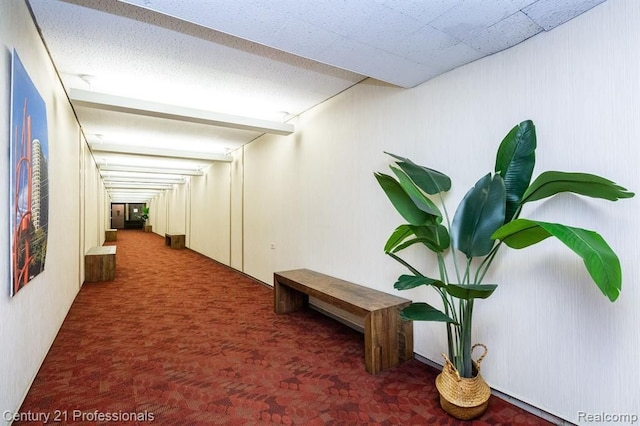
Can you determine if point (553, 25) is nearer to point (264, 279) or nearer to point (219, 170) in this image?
point (264, 279)

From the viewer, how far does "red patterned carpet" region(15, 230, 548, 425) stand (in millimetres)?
2350

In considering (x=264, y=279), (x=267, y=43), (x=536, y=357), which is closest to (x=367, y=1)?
(x=267, y=43)

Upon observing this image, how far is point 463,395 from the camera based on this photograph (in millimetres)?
2285

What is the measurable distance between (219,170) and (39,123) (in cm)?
653

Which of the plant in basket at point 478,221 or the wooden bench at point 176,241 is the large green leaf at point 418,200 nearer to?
the plant in basket at point 478,221

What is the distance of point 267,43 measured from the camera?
8.27 feet

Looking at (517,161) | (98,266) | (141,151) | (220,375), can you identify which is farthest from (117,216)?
(517,161)

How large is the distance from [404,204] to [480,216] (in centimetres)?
63

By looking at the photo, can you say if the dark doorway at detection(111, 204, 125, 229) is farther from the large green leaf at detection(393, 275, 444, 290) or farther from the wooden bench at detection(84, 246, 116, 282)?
the large green leaf at detection(393, 275, 444, 290)

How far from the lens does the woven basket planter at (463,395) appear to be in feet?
7.46

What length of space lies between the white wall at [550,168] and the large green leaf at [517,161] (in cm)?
25

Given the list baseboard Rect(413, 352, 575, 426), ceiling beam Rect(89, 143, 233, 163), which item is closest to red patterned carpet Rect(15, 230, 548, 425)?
baseboard Rect(413, 352, 575, 426)

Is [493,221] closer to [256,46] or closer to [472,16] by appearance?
[472,16]

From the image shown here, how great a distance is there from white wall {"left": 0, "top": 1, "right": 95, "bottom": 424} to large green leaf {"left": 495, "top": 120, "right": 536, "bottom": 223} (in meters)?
3.36
